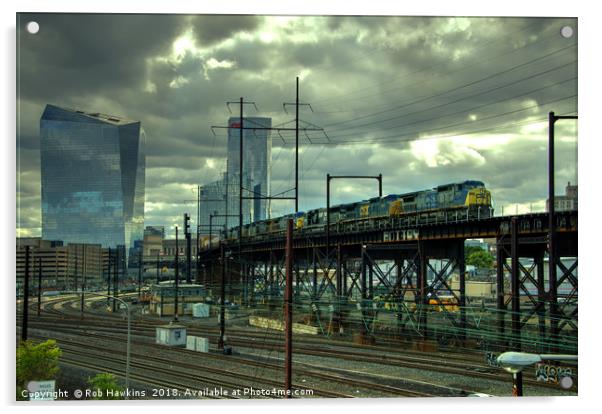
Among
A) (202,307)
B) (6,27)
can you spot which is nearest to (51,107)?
(6,27)

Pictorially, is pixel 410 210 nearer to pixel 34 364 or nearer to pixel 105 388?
pixel 105 388

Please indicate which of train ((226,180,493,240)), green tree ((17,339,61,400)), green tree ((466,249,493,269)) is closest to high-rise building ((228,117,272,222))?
train ((226,180,493,240))

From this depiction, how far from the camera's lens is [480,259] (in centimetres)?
15288

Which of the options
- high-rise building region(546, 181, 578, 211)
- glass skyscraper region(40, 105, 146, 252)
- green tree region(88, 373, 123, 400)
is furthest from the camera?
glass skyscraper region(40, 105, 146, 252)

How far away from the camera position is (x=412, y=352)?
34031 millimetres

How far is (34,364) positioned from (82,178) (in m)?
49.6

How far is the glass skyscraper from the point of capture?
30922mm

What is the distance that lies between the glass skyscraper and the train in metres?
15.9

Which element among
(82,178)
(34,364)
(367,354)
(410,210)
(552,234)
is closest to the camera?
(34,364)

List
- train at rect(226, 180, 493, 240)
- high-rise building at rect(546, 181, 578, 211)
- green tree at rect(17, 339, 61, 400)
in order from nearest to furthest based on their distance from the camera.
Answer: green tree at rect(17, 339, 61, 400) → high-rise building at rect(546, 181, 578, 211) → train at rect(226, 180, 493, 240)

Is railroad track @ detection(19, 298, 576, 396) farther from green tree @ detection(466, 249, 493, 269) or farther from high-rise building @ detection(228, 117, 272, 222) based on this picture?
green tree @ detection(466, 249, 493, 269)

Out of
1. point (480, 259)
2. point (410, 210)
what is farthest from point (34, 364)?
point (480, 259)

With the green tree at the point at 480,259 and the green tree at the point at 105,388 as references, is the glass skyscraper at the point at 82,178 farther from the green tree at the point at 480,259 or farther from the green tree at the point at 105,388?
the green tree at the point at 480,259
